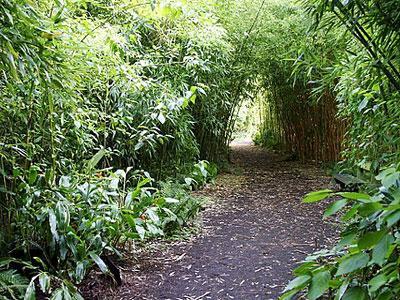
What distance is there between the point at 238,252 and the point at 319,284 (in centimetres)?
215

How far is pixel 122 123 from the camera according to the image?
285cm

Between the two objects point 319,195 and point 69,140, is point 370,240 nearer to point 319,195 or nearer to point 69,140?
A: point 319,195

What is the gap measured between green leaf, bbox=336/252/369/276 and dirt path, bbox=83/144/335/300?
1.53 metres

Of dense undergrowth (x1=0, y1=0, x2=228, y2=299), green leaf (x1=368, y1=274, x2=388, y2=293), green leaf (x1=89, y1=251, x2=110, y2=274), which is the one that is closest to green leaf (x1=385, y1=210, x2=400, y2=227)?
green leaf (x1=368, y1=274, x2=388, y2=293)

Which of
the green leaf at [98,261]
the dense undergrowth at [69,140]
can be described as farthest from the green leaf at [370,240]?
the green leaf at [98,261]

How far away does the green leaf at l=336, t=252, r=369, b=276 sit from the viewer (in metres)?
0.61

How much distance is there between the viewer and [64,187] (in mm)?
2080

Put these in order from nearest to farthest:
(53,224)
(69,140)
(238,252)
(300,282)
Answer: (300,282) → (53,224) → (69,140) → (238,252)

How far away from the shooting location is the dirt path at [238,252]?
2.18m

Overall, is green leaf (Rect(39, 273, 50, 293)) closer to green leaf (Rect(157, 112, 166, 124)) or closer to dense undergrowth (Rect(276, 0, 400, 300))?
dense undergrowth (Rect(276, 0, 400, 300))

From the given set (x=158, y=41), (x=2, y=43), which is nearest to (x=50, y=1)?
(x=2, y=43)

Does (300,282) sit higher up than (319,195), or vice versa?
(319,195)

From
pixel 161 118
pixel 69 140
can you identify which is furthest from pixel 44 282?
pixel 161 118

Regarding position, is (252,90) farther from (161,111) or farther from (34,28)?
(34,28)
